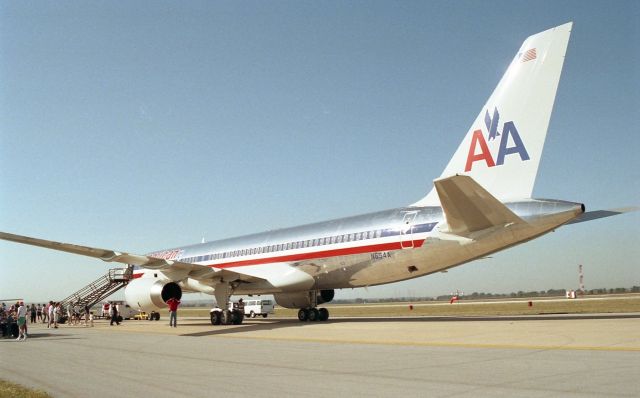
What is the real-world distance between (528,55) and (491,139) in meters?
2.98

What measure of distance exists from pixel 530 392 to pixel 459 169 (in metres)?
13.7

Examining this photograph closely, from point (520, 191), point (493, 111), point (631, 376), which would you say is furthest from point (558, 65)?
point (631, 376)

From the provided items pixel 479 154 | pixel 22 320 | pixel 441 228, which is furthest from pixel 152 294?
pixel 479 154

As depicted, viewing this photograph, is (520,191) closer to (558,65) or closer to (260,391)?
(558,65)

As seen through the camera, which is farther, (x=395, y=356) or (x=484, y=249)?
(x=484, y=249)

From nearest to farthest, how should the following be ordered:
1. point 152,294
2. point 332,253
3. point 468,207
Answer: point 468,207, point 332,253, point 152,294

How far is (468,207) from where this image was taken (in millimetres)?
15641

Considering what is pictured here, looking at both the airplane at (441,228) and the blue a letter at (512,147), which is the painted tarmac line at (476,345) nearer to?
the airplane at (441,228)

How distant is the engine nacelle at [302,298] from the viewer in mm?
25250

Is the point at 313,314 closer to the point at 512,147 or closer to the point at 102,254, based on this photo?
the point at 102,254

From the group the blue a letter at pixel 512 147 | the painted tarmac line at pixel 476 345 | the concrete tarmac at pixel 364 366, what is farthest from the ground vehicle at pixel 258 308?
the blue a letter at pixel 512 147

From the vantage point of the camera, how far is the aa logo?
58.6 ft

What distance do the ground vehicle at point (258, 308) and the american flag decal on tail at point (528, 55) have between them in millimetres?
29322

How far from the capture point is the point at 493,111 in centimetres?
1862
